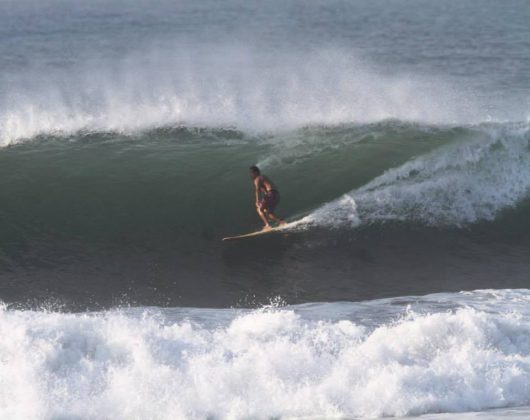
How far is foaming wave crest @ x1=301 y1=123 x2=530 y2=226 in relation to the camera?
1703cm

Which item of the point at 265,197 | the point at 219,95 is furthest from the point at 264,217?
the point at 219,95

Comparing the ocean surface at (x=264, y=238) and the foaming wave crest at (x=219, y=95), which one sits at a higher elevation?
the foaming wave crest at (x=219, y=95)

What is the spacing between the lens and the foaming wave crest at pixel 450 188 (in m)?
17.0

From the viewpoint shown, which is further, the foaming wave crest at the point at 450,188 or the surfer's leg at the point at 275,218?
the foaming wave crest at the point at 450,188

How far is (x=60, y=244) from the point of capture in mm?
15641

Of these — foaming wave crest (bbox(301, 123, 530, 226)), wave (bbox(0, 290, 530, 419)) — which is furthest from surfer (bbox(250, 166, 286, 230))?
wave (bbox(0, 290, 530, 419))

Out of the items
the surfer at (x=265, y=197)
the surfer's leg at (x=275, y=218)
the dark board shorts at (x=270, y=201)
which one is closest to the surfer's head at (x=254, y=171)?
the surfer at (x=265, y=197)

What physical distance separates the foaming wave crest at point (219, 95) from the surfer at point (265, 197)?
4.95 meters

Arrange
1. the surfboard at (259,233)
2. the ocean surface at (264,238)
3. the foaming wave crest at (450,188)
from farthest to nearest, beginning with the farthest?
the foaming wave crest at (450,188) → the surfboard at (259,233) → the ocean surface at (264,238)

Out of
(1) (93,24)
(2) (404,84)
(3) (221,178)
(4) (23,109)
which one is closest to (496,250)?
(3) (221,178)

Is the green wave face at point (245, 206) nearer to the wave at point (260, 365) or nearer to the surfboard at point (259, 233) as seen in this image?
the surfboard at point (259, 233)

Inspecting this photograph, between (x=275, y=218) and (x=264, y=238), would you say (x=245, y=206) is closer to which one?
(x=275, y=218)

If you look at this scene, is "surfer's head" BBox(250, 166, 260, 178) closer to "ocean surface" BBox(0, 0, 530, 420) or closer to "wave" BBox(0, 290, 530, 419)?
"ocean surface" BBox(0, 0, 530, 420)

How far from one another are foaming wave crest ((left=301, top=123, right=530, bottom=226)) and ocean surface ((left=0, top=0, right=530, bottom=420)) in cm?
5
